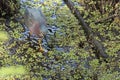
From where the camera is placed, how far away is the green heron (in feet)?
10.3

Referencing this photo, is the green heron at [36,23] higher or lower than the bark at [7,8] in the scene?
lower

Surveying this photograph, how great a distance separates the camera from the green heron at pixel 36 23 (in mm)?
3143

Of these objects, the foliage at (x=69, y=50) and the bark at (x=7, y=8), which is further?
the bark at (x=7, y=8)

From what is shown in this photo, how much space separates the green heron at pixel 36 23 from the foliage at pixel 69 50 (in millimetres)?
104

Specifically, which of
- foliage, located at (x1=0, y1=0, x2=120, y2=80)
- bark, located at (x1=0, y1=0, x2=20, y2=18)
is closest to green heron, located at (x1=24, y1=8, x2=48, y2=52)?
foliage, located at (x1=0, y1=0, x2=120, y2=80)

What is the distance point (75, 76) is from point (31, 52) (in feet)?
1.77

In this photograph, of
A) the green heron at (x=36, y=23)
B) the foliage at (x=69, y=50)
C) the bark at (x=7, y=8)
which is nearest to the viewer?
the foliage at (x=69, y=50)

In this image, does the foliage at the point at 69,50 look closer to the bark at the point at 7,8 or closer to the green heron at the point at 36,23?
the green heron at the point at 36,23

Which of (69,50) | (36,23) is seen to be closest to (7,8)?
(36,23)

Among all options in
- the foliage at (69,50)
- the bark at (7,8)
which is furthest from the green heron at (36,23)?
the bark at (7,8)

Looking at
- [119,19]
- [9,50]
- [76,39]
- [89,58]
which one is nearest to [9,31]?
[9,50]

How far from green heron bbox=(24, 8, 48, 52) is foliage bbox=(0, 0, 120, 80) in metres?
0.10

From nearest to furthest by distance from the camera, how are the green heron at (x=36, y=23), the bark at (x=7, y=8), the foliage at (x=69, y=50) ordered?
the foliage at (x=69, y=50) < the green heron at (x=36, y=23) < the bark at (x=7, y=8)

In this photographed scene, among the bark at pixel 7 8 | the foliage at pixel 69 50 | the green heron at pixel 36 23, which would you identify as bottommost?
the foliage at pixel 69 50
